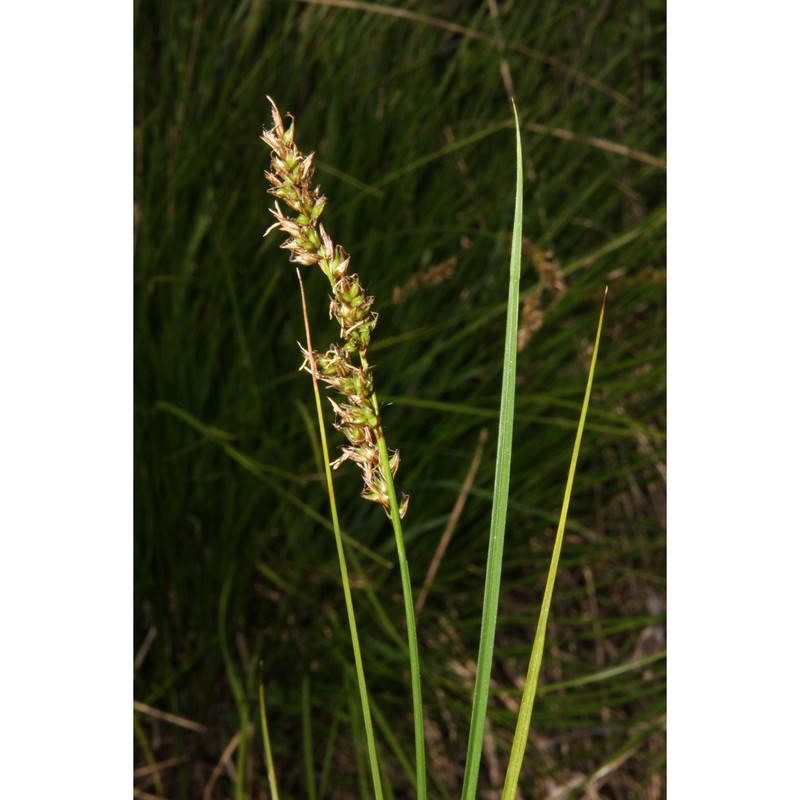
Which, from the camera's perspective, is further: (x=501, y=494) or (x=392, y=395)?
(x=392, y=395)

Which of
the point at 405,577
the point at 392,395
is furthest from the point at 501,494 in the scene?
the point at 392,395

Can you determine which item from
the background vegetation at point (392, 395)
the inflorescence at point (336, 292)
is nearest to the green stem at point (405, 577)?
the inflorescence at point (336, 292)

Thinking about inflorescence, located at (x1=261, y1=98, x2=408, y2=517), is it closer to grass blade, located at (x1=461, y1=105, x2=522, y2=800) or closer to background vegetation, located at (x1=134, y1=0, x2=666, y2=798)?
grass blade, located at (x1=461, y1=105, x2=522, y2=800)

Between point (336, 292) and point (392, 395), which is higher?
point (336, 292)

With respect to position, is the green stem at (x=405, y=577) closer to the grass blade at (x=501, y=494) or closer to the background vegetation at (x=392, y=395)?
the grass blade at (x=501, y=494)

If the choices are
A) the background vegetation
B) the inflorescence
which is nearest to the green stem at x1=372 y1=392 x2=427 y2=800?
the inflorescence

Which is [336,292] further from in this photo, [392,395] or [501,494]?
[392,395]

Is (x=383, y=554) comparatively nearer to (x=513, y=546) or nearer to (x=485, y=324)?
(x=513, y=546)

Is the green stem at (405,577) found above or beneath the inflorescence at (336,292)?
beneath
